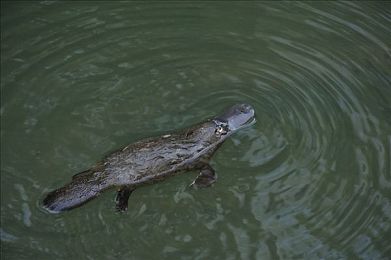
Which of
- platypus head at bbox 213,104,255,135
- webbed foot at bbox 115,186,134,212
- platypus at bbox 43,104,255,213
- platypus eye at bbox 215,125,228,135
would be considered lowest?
webbed foot at bbox 115,186,134,212

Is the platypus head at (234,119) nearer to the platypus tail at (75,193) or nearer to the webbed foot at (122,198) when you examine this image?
the webbed foot at (122,198)

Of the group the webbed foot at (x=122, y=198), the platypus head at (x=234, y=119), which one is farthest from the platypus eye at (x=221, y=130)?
the webbed foot at (x=122, y=198)

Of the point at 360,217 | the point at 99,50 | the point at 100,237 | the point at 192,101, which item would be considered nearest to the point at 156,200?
the point at 100,237

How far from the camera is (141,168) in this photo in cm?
415

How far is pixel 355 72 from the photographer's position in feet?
17.0

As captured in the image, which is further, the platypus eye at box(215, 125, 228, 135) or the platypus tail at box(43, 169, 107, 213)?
the platypus eye at box(215, 125, 228, 135)

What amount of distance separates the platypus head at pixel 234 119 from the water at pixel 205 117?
0.08 metres

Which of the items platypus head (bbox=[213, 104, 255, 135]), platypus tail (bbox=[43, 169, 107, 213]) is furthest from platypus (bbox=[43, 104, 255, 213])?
platypus head (bbox=[213, 104, 255, 135])

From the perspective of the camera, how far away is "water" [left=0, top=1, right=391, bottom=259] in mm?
4074

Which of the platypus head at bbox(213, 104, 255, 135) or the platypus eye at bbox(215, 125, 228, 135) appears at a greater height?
the platypus head at bbox(213, 104, 255, 135)

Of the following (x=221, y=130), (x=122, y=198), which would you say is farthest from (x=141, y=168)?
(x=221, y=130)

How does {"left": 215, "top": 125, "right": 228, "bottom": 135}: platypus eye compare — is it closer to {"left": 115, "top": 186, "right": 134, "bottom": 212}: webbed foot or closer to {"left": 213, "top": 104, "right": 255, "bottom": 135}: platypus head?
{"left": 213, "top": 104, "right": 255, "bottom": 135}: platypus head

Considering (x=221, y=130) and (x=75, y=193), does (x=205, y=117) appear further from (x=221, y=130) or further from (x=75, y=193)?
(x=75, y=193)

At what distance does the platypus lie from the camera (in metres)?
4.11
